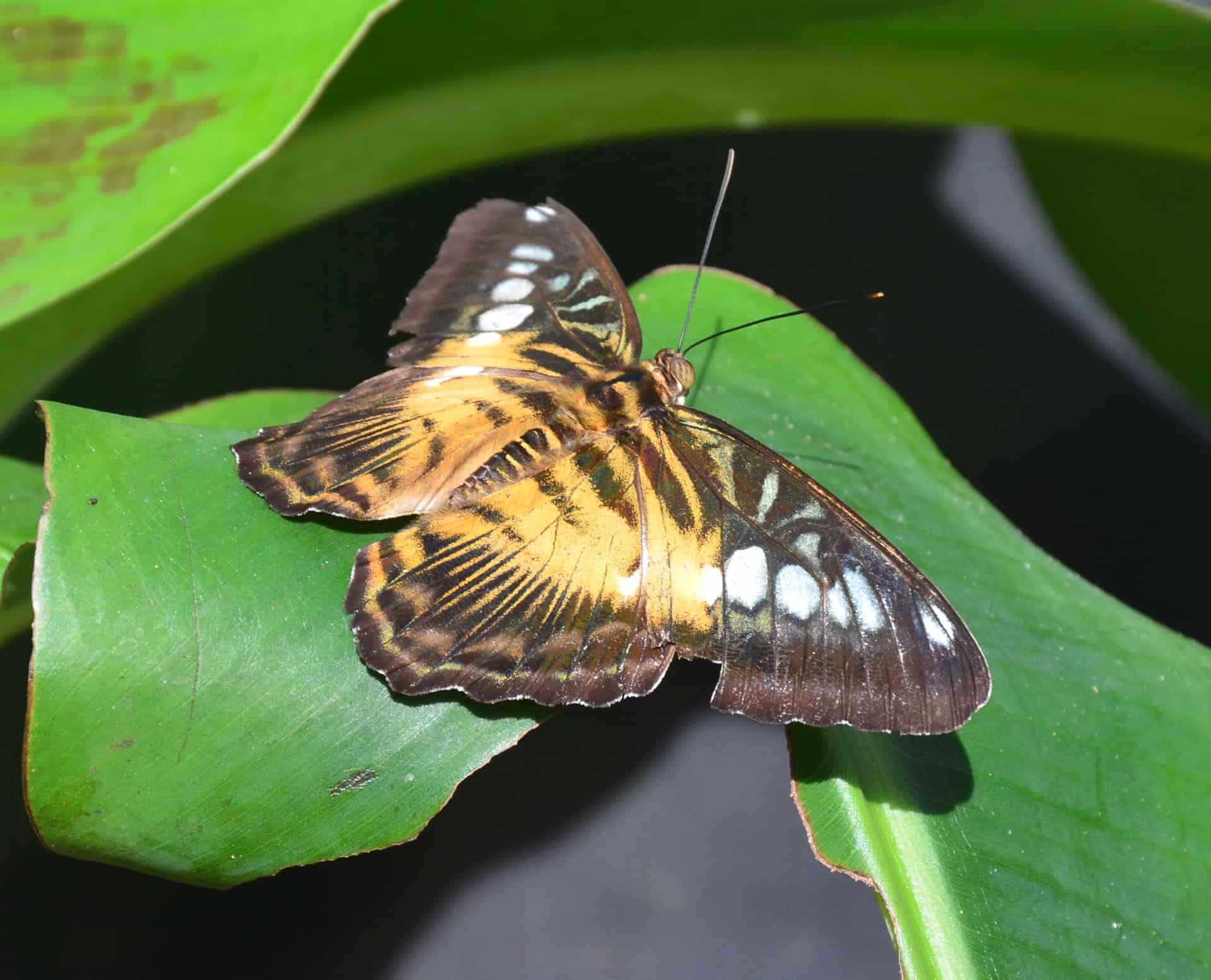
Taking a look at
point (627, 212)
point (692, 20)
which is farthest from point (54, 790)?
point (627, 212)

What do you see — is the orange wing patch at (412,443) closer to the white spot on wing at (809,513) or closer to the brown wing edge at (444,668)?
the brown wing edge at (444,668)

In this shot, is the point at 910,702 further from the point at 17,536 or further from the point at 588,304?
the point at 17,536

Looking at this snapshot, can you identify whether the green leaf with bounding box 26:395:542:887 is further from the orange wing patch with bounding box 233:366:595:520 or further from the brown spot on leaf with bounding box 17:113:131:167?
the brown spot on leaf with bounding box 17:113:131:167

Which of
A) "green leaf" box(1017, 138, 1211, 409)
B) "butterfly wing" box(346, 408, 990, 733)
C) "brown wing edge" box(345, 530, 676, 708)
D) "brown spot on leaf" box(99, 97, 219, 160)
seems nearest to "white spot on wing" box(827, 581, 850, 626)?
"butterfly wing" box(346, 408, 990, 733)

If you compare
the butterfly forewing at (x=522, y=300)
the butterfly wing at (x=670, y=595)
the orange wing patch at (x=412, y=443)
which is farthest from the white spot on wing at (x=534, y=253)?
the butterfly wing at (x=670, y=595)

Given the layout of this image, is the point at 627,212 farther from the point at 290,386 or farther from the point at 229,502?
the point at 229,502

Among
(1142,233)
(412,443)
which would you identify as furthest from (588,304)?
(1142,233)
